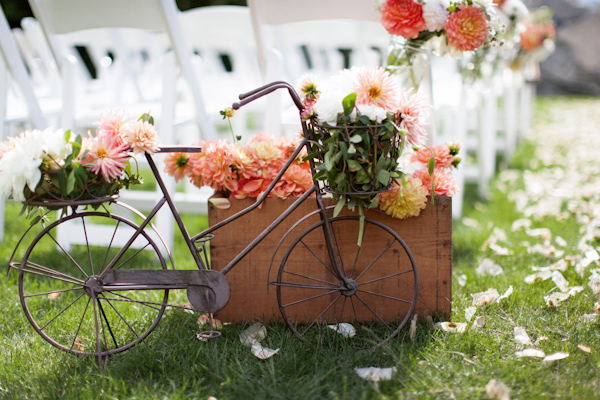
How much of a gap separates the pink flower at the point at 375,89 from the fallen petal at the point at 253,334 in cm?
75

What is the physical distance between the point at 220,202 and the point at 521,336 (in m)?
0.97

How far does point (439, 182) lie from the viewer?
171 cm

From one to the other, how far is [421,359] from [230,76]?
328 cm

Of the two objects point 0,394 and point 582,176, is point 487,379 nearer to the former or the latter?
point 0,394

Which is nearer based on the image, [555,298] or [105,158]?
[105,158]

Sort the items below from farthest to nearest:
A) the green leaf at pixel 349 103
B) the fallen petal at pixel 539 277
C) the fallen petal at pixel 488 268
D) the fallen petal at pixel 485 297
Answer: the fallen petal at pixel 488 268, the fallen petal at pixel 539 277, the fallen petal at pixel 485 297, the green leaf at pixel 349 103

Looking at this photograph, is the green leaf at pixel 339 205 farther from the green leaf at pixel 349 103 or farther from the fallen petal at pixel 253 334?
the fallen petal at pixel 253 334

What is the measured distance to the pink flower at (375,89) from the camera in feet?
4.82

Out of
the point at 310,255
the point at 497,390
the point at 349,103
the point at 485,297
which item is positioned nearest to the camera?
the point at 497,390

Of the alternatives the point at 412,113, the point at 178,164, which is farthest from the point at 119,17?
the point at 412,113

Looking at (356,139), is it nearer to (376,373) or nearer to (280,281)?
(280,281)

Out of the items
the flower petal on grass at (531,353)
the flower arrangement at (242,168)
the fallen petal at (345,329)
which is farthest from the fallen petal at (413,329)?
the flower arrangement at (242,168)

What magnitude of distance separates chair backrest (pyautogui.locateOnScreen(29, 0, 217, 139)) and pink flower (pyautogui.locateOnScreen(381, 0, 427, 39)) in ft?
2.65

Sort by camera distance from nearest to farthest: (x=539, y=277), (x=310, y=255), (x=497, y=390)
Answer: (x=497, y=390) < (x=310, y=255) < (x=539, y=277)
